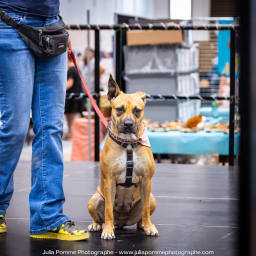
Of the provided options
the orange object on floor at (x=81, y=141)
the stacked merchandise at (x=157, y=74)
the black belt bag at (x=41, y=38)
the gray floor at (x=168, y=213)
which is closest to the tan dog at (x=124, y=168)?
the gray floor at (x=168, y=213)

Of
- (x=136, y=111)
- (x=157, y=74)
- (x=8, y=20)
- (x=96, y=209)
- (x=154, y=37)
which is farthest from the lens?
(x=157, y=74)

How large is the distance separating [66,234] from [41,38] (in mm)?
814

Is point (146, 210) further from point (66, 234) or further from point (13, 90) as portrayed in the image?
point (13, 90)

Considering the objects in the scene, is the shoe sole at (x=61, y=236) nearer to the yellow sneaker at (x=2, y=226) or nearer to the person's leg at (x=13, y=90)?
the yellow sneaker at (x=2, y=226)

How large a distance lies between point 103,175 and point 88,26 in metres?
2.54

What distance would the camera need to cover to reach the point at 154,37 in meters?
6.13

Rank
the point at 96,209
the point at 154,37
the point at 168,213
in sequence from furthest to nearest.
→ 1. the point at 154,37
2. the point at 168,213
3. the point at 96,209

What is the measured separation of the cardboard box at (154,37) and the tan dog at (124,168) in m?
4.12

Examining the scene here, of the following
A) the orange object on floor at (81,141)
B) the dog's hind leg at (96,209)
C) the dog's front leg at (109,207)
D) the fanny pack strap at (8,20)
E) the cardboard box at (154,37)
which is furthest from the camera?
the orange object on floor at (81,141)

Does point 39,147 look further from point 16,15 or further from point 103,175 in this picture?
point 16,15

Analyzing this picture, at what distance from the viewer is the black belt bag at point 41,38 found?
1908mm

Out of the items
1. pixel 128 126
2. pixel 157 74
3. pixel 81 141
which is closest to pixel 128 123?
pixel 128 126

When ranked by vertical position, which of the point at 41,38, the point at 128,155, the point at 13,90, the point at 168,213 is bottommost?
the point at 168,213

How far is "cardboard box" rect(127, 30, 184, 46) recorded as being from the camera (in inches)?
238
